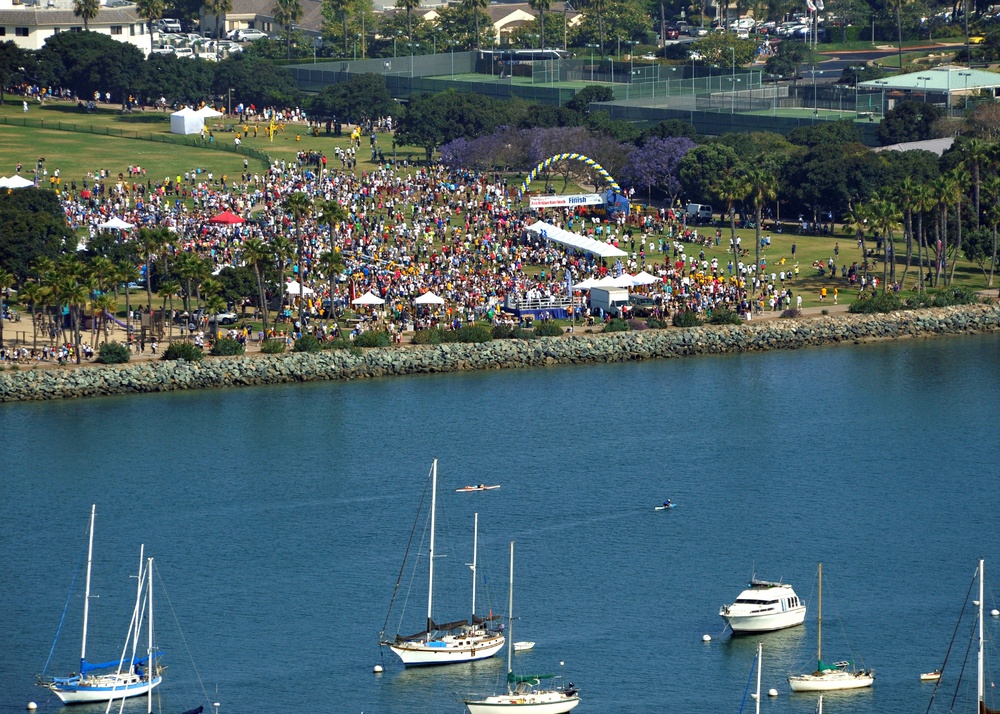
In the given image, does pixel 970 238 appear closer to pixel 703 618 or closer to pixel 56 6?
pixel 703 618

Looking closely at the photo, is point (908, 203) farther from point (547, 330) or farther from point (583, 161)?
point (583, 161)

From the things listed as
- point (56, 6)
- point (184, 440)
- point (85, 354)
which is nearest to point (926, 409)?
point (184, 440)

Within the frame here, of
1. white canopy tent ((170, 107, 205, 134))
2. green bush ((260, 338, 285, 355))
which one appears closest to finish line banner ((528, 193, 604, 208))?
green bush ((260, 338, 285, 355))

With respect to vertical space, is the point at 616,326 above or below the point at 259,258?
below

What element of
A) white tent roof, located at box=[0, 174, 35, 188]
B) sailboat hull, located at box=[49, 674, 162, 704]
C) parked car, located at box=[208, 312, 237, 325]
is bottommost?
sailboat hull, located at box=[49, 674, 162, 704]

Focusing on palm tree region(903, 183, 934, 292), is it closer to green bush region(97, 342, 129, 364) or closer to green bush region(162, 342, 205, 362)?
green bush region(162, 342, 205, 362)

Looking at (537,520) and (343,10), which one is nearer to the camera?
(537,520)

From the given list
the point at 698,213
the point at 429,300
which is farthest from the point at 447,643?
the point at 698,213

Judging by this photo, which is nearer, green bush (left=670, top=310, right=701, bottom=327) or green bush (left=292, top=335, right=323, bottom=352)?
green bush (left=292, top=335, right=323, bottom=352)
